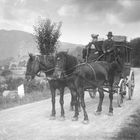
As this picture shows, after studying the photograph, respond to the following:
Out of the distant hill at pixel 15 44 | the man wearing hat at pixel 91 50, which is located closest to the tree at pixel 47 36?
the man wearing hat at pixel 91 50

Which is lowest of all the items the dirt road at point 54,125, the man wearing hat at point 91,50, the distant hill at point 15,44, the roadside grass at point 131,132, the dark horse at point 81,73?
the dirt road at point 54,125

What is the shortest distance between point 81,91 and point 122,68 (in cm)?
335

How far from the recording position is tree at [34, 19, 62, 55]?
2103 cm

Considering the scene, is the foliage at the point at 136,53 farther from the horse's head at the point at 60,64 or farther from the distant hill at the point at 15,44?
the distant hill at the point at 15,44

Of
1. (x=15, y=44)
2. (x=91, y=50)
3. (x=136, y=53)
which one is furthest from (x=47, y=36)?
(x=15, y=44)

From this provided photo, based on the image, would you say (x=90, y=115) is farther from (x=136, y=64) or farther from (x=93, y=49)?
(x=136, y=64)

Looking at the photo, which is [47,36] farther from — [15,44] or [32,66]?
[15,44]

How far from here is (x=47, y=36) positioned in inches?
857

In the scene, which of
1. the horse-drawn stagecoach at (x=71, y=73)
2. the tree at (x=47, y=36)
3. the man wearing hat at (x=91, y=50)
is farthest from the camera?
the tree at (x=47, y=36)

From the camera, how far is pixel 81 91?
7.40 metres

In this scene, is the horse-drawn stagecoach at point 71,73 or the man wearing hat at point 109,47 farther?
the man wearing hat at point 109,47

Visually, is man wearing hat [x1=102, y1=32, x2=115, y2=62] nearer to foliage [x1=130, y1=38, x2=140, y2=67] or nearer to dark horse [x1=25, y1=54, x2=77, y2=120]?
dark horse [x1=25, y1=54, x2=77, y2=120]

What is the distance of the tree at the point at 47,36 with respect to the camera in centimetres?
2103

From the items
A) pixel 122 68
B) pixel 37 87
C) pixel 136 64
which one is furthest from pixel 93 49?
pixel 136 64
